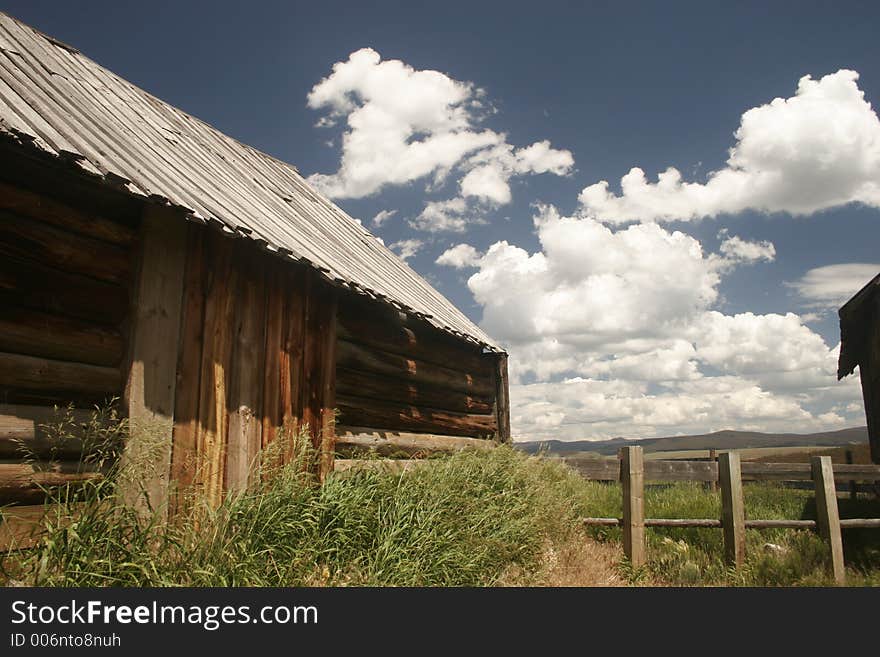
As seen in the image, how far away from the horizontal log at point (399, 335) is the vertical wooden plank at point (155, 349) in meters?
2.19

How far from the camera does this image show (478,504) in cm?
605

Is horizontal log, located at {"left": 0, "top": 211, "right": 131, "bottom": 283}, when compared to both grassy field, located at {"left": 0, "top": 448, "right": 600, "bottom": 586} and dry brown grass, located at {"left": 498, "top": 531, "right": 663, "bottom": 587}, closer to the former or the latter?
grassy field, located at {"left": 0, "top": 448, "right": 600, "bottom": 586}

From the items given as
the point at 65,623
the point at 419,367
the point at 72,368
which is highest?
the point at 419,367

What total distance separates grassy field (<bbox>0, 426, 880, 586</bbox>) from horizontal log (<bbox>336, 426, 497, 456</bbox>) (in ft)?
2.02

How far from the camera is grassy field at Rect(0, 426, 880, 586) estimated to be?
3.55 meters

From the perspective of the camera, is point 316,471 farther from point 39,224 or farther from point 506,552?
point 39,224

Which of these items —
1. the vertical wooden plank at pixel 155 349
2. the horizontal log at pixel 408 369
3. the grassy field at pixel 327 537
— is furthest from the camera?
the horizontal log at pixel 408 369

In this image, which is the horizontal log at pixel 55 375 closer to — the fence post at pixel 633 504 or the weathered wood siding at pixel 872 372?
the fence post at pixel 633 504

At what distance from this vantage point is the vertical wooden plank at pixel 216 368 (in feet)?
16.7

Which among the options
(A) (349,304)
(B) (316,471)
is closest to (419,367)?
(A) (349,304)

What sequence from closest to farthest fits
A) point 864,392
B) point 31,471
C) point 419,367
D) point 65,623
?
point 65,623 < point 31,471 < point 419,367 < point 864,392

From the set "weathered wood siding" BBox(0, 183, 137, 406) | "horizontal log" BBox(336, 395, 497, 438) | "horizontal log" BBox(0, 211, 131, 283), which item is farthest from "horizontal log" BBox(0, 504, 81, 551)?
"horizontal log" BBox(336, 395, 497, 438)

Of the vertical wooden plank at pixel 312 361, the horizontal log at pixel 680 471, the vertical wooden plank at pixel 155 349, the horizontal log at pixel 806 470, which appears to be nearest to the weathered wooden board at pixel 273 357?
the vertical wooden plank at pixel 312 361

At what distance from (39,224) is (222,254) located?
4.63 ft
